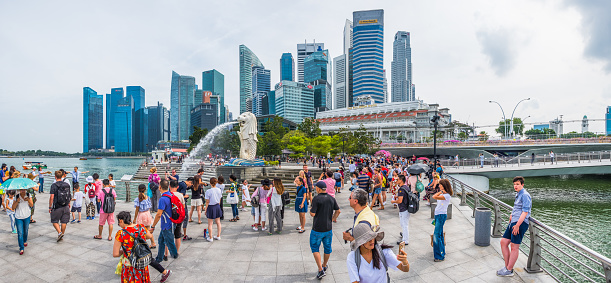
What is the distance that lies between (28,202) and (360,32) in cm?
18514

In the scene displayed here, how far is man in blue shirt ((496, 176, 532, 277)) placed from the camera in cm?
445

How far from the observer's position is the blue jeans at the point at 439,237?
5.44 m

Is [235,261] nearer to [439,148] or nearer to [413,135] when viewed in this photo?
[439,148]

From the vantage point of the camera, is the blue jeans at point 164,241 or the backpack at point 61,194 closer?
the blue jeans at point 164,241

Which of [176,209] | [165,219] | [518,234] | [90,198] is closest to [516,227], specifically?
[518,234]

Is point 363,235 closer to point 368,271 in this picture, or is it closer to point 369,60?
point 368,271

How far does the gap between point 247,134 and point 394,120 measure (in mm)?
91974

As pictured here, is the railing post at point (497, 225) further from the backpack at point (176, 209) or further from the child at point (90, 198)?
the child at point (90, 198)

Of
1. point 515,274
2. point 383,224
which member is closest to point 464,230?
point 383,224

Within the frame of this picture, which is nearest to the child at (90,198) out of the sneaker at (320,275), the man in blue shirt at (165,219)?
the man in blue shirt at (165,219)

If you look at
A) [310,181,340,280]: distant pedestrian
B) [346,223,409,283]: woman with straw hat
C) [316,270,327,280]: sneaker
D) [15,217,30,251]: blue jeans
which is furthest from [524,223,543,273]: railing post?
[15,217,30,251]: blue jeans

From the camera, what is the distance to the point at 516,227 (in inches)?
175

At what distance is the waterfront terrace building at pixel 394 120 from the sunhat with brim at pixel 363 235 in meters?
75.9

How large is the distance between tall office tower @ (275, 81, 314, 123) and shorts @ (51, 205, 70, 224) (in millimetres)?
143122
